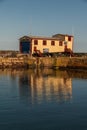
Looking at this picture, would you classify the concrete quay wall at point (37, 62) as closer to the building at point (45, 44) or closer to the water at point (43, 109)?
the building at point (45, 44)

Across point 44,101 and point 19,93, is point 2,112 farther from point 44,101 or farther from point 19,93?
point 19,93

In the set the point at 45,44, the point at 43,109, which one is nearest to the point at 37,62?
the point at 45,44

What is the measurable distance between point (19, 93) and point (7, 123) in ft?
52.1

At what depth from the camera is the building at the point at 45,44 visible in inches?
3679

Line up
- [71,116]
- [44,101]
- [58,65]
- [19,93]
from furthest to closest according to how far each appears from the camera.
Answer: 1. [58,65]
2. [19,93]
3. [44,101]
4. [71,116]

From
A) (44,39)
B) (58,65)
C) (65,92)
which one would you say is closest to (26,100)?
(65,92)

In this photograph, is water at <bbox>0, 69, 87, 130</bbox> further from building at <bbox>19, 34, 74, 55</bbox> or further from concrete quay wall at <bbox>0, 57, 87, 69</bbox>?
building at <bbox>19, 34, 74, 55</bbox>

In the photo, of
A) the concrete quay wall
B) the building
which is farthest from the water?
the building

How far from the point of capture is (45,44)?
94812mm

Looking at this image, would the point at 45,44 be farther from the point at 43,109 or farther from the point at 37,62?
the point at 43,109

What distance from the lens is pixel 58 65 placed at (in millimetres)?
86250

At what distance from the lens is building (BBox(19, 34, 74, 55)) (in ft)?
307

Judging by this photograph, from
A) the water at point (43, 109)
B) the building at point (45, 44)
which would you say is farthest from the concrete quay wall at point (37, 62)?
the water at point (43, 109)

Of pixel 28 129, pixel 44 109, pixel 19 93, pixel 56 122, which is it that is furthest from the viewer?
pixel 19 93
